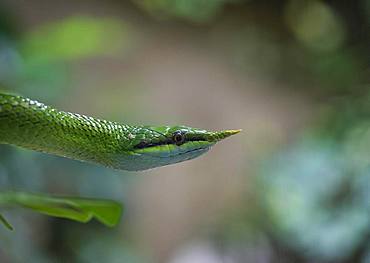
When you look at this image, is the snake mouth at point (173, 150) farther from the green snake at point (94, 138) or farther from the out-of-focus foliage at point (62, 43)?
the out-of-focus foliage at point (62, 43)

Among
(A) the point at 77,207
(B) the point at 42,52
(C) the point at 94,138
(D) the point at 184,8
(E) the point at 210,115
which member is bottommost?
(A) the point at 77,207

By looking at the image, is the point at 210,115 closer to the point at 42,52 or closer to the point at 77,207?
the point at 42,52

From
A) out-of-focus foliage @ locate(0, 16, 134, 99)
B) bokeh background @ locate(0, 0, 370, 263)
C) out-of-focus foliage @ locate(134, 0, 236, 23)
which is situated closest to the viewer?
out-of-focus foliage @ locate(0, 16, 134, 99)

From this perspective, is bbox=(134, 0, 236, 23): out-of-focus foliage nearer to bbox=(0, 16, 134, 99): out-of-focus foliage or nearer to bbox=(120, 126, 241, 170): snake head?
bbox=(0, 16, 134, 99): out-of-focus foliage

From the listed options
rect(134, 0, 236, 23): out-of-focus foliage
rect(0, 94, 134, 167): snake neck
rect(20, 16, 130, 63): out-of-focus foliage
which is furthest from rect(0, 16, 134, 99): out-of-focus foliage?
rect(134, 0, 236, 23): out-of-focus foliage

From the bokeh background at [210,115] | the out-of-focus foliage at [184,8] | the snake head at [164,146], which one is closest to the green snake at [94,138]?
the snake head at [164,146]

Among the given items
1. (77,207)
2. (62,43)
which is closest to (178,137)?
(77,207)

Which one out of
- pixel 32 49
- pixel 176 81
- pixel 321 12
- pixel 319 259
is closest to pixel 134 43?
pixel 176 81

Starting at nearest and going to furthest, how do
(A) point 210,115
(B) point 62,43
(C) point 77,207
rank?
(C) point 77,207, (B) point 62,43, (A) point 210,115
